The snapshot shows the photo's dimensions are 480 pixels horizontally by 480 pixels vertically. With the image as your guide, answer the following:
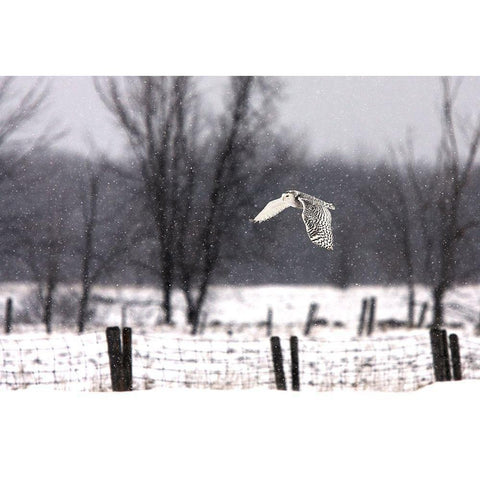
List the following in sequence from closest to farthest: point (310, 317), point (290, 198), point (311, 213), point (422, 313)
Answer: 1. point (290, 198)
2. point (311, 213)
3. point (310, 317)
4. point (422, 313)

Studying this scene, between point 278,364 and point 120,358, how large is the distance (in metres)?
1.97

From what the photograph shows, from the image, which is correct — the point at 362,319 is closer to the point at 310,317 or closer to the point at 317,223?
the point at 310,317

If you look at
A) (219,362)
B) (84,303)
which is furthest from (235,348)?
(84,303)

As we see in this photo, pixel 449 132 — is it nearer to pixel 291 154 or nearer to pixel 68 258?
pixel 291 154

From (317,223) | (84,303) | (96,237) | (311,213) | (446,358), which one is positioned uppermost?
(96,237)

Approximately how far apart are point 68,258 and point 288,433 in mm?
4520

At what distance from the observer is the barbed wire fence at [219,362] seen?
9.50 m

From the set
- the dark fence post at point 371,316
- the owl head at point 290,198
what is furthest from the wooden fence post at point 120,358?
the dark fence post at point 371,316

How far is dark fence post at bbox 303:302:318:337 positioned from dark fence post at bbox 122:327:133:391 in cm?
265

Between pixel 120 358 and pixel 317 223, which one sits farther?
pixel 120 358

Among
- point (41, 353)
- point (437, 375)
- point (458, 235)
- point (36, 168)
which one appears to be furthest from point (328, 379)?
point (36, 168)

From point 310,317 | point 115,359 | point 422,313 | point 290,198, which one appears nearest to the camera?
point 290,198

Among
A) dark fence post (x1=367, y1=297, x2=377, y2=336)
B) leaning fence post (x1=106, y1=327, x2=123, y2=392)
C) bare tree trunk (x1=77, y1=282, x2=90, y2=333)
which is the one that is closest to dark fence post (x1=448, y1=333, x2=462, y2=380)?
dark fence post (x1=367, y1=297, x2=377, y2=336)

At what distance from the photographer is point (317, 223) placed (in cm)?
851
